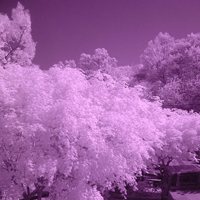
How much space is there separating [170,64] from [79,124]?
26.5 m

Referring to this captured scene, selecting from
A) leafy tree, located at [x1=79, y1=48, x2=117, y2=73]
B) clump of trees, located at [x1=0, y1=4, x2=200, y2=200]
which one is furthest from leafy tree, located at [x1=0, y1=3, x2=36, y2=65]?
leafy tree, located at [x1=79, y1=48, x2=117, y2=73]

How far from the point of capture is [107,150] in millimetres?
8398

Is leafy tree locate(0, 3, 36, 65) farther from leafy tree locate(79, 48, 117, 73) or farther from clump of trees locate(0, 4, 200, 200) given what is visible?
leafy tree locate(79, 48, 117, 73)

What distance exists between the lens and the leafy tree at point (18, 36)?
67.1ft

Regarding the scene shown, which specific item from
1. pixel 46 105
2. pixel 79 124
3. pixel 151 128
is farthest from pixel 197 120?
pixel 46 105

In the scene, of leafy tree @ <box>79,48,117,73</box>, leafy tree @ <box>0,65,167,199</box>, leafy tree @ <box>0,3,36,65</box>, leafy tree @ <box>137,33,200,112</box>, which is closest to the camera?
leafy tree @ <box>0,65,167,199</box>

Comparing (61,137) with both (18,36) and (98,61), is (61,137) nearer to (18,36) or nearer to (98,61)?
(18,36)

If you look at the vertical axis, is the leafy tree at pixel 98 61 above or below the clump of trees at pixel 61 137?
above

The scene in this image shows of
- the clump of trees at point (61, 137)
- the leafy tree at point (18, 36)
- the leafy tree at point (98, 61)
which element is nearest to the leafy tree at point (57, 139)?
the clump of trees at point (61, 137)

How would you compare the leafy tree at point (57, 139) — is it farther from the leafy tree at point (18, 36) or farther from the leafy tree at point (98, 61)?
the leafy tree at point (98, 61)

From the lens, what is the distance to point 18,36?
71.7 feet

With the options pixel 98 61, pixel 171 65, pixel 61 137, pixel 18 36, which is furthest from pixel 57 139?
pixel 98 61

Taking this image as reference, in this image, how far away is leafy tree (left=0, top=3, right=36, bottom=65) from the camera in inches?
805

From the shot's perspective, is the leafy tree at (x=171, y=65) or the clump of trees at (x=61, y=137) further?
the leafy tree at (x=171, y=65)
